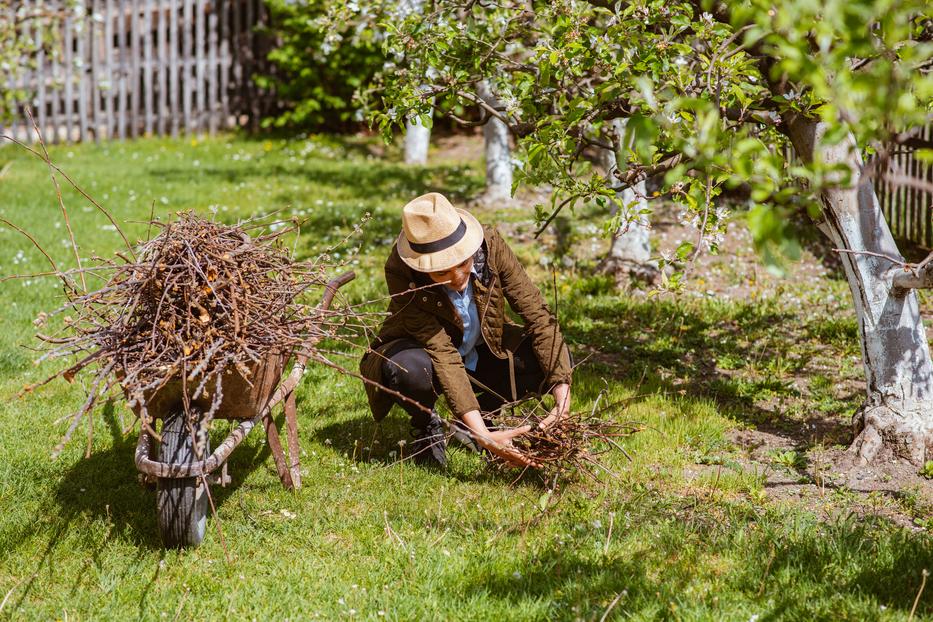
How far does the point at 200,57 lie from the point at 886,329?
11712mm

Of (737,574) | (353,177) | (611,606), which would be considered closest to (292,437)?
(611,606)

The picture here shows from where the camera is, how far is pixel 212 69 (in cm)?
1355

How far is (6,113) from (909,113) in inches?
406

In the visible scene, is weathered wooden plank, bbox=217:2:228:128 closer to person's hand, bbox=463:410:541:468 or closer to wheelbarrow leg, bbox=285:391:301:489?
wheelbarrow leg, bbox=285:391:301:489

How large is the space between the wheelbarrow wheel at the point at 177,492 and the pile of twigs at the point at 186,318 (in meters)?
0.17

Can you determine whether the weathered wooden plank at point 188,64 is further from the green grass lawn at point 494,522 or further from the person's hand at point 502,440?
the person's hand at point 502,440

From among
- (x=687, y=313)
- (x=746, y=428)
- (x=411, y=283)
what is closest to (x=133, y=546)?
(x=411, y=283)

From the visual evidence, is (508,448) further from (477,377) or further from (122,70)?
(122,70)

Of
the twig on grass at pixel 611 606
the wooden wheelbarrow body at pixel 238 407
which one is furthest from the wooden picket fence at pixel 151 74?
the twig on grass at pixel 611 606

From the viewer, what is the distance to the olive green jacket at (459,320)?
4.03 meters

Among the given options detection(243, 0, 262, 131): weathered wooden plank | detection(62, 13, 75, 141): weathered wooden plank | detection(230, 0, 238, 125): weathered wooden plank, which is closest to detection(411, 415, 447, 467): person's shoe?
detection(243, 0, 262, 131): weathered wooden plank

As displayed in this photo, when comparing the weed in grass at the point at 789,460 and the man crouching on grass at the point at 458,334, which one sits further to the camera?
the weed in grass at the point at 789,460

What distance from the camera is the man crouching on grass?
12.5 feet

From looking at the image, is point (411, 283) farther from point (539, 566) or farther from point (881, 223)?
point (881, 223)
